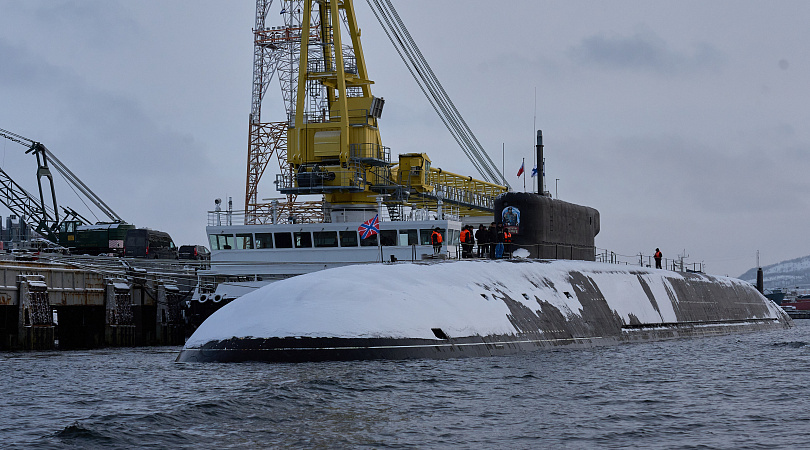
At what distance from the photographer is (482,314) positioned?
20.7 metres

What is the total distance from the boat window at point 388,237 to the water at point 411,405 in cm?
1921

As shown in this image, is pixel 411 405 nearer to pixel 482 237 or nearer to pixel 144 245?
pixel 482 237

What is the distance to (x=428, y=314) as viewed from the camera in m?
19.2

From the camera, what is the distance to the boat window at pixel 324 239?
127 ft

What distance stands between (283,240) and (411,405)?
1033 inches

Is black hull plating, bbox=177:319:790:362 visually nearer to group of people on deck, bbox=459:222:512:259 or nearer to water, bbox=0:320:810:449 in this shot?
water, bbox=0:320:810:449

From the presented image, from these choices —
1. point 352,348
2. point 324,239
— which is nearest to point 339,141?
point 324,239

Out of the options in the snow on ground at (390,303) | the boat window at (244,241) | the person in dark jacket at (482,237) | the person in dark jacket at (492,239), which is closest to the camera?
the snow on ground at (390,303)

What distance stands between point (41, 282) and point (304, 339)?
16593mm

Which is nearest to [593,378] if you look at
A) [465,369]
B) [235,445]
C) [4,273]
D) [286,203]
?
[465,369]

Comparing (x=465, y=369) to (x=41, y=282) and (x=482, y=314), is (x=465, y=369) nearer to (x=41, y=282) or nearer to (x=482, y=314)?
(x=482, y=314)

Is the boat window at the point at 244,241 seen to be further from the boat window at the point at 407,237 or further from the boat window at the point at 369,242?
the boat window at the point at 407,237

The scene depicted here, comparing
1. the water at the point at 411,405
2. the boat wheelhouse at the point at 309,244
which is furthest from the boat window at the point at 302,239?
the water at the point at 411,405

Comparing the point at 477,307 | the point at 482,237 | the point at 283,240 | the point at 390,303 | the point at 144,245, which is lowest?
the point at 477,307
